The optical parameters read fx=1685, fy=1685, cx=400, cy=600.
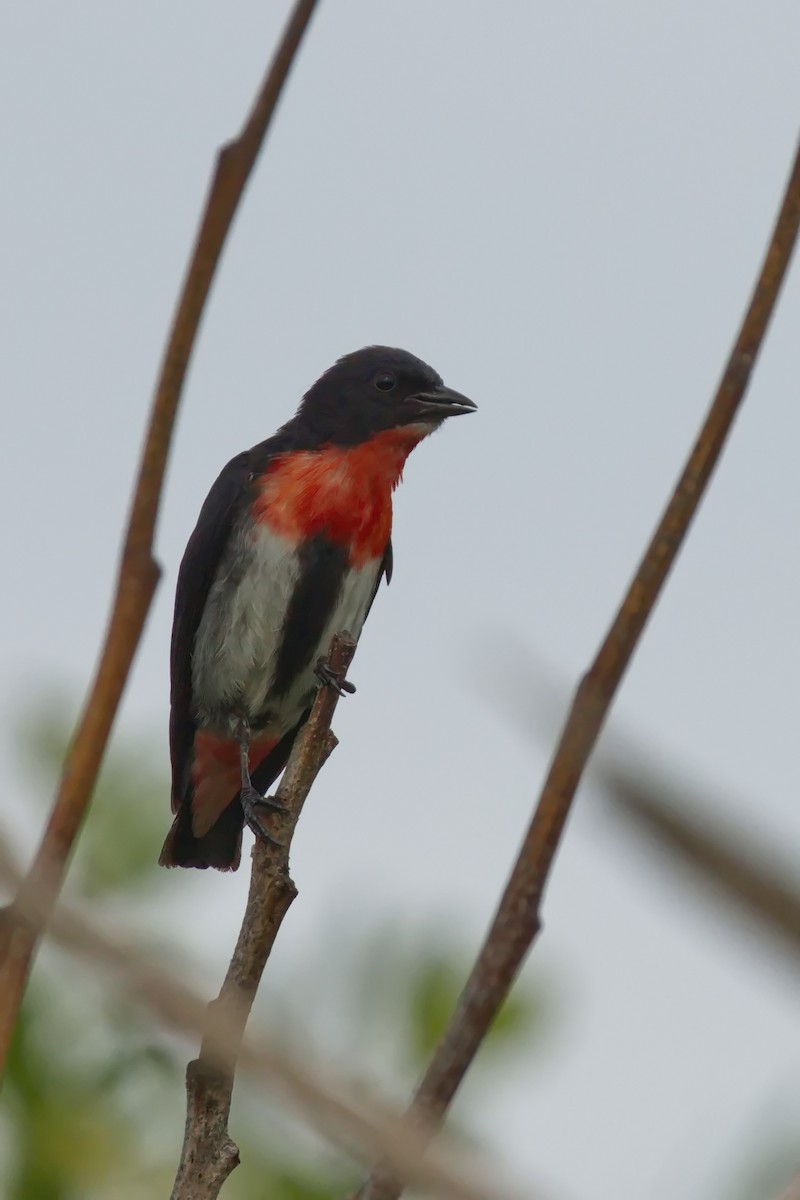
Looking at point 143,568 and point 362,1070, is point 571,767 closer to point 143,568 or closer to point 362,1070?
point 362,1070

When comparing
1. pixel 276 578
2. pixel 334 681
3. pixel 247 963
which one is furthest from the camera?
pixel 276 578

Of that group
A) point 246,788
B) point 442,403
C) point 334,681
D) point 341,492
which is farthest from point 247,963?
point 442,403

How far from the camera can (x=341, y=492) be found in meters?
6.95

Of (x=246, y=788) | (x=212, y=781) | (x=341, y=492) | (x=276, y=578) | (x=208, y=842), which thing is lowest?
(x=208, y=842)

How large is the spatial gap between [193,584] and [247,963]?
4.01 m

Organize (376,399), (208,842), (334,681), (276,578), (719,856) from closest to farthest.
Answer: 1. (719,856)
2. (334,681)
3. (276,578)
4. (208,842)
5. (376,399)

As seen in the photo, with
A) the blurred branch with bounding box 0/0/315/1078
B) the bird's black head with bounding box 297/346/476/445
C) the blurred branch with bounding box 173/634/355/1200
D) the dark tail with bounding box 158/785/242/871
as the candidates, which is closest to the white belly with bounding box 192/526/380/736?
the dark tail with bounding box 158/785/242/871

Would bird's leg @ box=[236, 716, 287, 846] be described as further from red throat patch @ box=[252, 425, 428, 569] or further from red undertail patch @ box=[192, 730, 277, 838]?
red throat patch @ box=[252, 425, 428, 569]

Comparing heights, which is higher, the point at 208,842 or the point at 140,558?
the point at 140,558

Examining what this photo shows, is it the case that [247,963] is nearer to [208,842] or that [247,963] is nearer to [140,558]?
[140,558]

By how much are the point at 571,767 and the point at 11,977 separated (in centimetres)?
37

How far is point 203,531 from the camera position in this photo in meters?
7.03

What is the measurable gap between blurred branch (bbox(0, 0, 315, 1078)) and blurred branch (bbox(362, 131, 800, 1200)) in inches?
10.0

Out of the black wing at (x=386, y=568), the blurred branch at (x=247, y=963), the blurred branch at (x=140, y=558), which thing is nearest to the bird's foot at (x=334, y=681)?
the blurred branch at (x=247, y=963)
